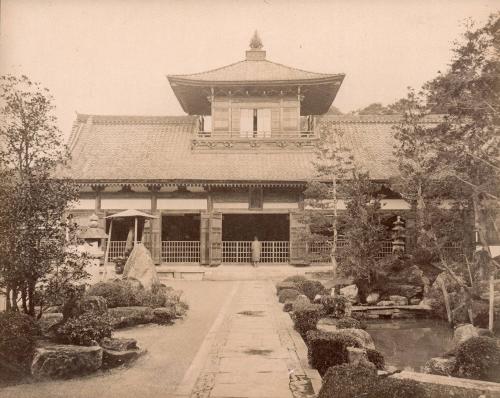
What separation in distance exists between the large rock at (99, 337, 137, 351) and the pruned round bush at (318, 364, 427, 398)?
3.77m

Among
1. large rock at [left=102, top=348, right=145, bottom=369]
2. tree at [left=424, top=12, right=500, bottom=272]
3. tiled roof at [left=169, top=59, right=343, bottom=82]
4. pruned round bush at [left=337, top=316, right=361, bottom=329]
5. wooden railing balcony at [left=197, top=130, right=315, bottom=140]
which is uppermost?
tiled roof at [left=169, top=59, right=343, bottom=82]

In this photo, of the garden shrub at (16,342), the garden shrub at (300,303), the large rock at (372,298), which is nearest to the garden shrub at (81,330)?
the garden shrub at (16,342)

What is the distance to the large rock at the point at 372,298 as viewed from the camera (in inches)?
609

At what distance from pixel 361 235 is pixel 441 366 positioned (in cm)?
663

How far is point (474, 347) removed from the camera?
8117mm

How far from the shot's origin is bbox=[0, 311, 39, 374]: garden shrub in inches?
259

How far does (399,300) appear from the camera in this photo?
15469 mm

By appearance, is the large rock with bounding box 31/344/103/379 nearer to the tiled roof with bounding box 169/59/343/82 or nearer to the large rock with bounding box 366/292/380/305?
the large rock with bounding box 366/292/380/305

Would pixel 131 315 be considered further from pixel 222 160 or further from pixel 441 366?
pixel 222 160

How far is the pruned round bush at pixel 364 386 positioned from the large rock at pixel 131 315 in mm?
6087

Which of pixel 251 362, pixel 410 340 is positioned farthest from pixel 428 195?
pixel 251 362

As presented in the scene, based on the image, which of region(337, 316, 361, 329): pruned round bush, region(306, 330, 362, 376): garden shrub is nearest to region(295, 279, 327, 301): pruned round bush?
region(337, 316, 361, 329): pruned round bush

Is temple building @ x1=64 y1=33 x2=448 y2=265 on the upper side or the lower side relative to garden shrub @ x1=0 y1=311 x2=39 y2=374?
upper

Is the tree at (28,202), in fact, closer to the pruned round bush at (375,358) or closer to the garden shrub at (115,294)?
the garden shrub at (115,294)
